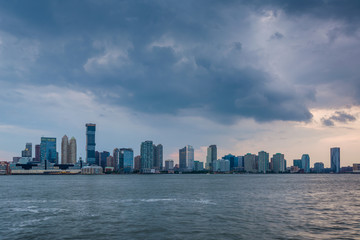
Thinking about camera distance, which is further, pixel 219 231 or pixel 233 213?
pixel 233 213

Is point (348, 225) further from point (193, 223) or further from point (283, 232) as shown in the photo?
point (193, 223)

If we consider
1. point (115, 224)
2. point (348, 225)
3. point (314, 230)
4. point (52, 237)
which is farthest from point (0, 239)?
point (348, 225)

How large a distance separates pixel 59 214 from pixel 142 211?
16.4m

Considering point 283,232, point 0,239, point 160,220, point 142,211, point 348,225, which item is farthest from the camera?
point 142,211

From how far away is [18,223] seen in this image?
1948 inches

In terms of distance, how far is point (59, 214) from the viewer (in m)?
58.0

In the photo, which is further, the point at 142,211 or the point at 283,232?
the point at 142,211

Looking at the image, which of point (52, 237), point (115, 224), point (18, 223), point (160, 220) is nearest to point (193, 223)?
point (160, 220)

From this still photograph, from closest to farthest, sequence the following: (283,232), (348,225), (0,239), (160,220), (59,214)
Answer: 1. (0,239)
2. (283,232)
3. (348,225)
4. (160,220)
5. (59,214)

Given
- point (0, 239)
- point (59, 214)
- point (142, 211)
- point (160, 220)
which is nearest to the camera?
point (0, 239)

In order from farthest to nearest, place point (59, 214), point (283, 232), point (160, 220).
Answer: point (59, 214)
point (160, 220)
point (283, 232)

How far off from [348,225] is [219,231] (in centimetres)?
2193

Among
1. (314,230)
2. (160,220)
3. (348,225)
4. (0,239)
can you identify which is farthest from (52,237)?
(348,225)

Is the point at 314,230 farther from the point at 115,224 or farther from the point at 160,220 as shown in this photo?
the point at 115,224
